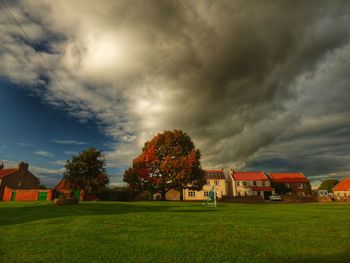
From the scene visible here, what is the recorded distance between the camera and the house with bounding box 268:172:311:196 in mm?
80250

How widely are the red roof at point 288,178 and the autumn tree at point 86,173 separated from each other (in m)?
63.4

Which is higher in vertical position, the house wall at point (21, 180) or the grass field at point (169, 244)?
the house wall at point (21, 180)

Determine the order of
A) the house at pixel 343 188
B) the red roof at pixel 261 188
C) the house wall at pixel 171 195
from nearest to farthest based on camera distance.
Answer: the house wall at pixel 171 195 → the red roof at pixel 261 188 → the house at pixel 343 188

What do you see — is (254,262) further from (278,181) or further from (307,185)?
(307,185)

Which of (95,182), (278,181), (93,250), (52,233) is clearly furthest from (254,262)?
(278,181)

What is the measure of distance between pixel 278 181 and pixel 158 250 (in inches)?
3323

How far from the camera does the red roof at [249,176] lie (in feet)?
267

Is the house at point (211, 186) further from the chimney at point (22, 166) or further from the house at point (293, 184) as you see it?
the chimney at point (22, 166)

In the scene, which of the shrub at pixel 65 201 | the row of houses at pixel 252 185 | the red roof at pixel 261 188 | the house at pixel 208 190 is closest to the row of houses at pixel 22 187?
the row of houses at pixel 252 185

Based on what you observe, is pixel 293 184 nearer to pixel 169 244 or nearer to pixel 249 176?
pixel 249 176

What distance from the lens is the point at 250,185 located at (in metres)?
80.4

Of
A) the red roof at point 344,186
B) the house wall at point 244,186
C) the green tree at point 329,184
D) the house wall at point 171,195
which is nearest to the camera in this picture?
the house wall at point 171,195

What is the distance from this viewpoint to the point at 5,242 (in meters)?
8.72

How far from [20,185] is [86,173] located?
1072 inches
